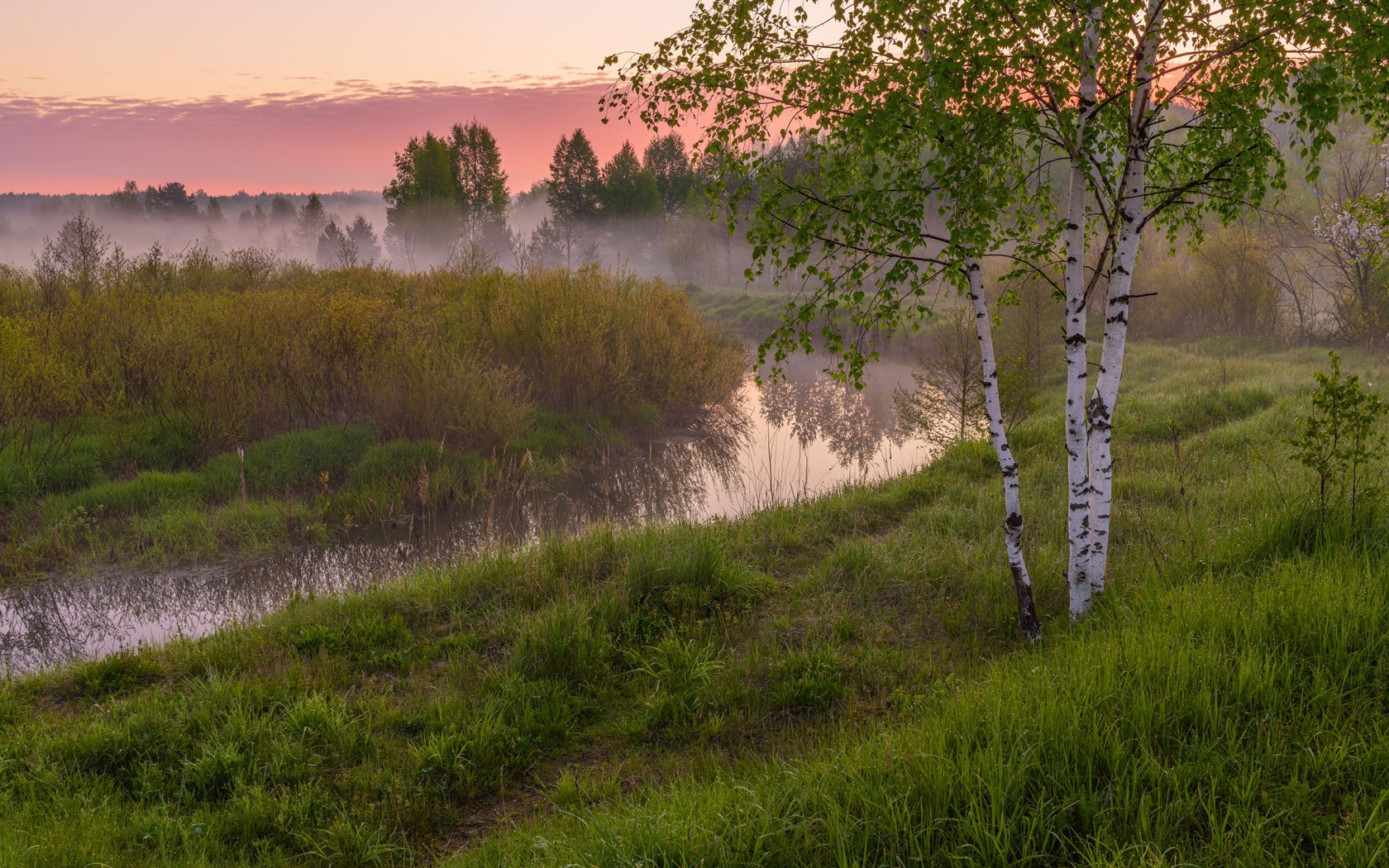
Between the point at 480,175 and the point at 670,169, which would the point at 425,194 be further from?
the point at 670,169

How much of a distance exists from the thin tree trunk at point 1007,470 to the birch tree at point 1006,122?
2cm

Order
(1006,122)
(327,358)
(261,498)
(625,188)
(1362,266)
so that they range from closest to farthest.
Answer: (1006,122), (261,498), (327,358), (1362,266), (625,188)

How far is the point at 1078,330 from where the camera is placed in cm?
479

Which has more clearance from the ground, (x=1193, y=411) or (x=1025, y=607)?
(x=1193, y=411)

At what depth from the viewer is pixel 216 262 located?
2286 cm

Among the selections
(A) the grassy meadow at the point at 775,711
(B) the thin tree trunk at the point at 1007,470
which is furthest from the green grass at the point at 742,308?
(B) the thin tree trunk at the point at 1007,470

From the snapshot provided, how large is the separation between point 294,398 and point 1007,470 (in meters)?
13.7

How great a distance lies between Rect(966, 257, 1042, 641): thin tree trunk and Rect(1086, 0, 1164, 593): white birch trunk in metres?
0.55

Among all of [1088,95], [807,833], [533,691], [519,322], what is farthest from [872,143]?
[519,322]

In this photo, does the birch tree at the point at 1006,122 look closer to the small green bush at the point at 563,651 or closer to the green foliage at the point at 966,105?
the green foliage at the point at 966,105

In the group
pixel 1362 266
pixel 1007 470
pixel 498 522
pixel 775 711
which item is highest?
pixel 1362 266

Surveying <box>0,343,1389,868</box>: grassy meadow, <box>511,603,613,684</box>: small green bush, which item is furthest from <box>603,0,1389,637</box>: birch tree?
<box>511,603,613,684</box>: small green bush

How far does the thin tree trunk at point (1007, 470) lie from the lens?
493cm

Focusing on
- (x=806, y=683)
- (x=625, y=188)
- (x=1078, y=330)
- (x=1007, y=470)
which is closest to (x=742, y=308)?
(x=625, y=188)
